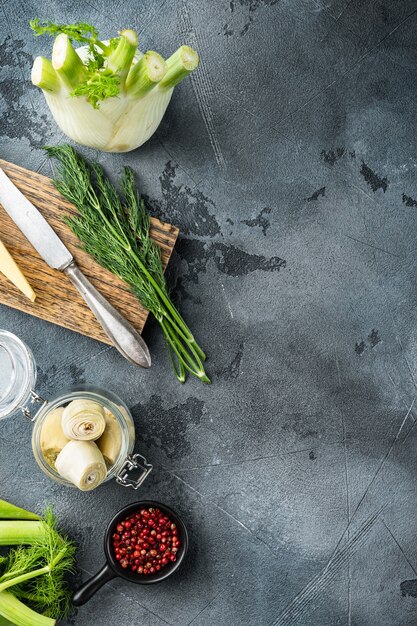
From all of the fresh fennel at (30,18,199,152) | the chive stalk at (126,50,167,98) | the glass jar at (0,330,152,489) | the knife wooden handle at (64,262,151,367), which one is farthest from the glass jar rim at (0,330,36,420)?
the chive stalk at (126,50,167,98)

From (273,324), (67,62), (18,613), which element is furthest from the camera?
(273,324)

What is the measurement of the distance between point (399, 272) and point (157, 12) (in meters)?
0.71

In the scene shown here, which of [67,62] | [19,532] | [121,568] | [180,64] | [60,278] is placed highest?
[67,62]

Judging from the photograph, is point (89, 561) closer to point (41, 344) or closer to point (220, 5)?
point (41, 344)

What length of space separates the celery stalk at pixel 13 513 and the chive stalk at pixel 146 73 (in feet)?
2.62

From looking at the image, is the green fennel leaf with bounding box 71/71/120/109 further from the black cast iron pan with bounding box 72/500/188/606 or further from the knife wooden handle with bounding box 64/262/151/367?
the black cast iron pan with bounding box 72/500/188/606

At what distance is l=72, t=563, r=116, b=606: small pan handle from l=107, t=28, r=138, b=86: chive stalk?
89 centimetres

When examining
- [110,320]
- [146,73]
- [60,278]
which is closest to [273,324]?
[110,320]

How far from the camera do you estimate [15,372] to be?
1.29 meters

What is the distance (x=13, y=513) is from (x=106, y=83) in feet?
2.65

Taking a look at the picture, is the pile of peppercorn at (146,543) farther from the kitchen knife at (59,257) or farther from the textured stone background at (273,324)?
the kitchen knife at (59,257)

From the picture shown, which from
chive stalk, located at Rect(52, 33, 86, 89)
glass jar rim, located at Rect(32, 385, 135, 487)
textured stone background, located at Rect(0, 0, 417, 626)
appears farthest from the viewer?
textured stone background, located at Rect(0, 0, 417, 626)

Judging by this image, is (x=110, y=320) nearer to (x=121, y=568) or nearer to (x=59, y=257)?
(x=59, y=257)

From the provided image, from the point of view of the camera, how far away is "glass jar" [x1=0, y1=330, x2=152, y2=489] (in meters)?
1.27
